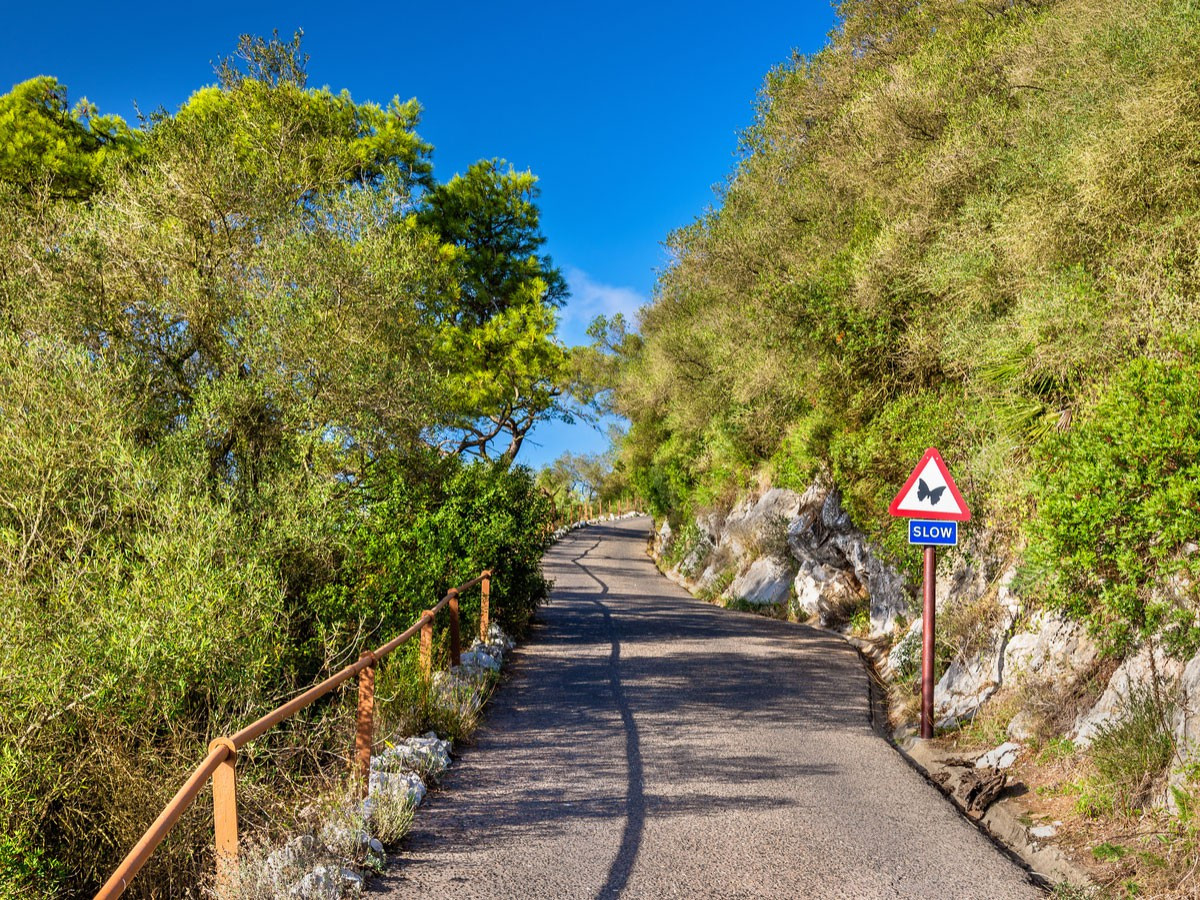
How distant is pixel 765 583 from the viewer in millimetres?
19641

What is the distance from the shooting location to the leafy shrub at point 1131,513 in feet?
18.5

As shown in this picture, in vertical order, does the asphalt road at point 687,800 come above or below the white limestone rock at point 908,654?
below

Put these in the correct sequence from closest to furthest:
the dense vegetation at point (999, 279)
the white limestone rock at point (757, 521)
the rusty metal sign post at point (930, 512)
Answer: the dense vegetation at point (999, 279) < the rusty metal sign post at point (930, 512) < the white limestone rock at point (757, 521)

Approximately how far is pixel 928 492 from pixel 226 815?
682 centimetres

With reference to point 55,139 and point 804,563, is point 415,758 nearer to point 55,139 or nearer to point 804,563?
point 804,563

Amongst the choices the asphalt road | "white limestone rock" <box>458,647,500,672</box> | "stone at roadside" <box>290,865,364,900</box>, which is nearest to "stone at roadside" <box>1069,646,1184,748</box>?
the asphalt road

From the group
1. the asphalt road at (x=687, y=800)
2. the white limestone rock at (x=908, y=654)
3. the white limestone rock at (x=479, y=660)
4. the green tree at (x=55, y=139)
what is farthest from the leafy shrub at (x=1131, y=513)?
the green tree at (x=55, y=139)

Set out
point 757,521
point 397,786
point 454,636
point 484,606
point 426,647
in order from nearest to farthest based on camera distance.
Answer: point 397,786 < point 426,647 < point 454,636 < point 484,606 < point 757,521

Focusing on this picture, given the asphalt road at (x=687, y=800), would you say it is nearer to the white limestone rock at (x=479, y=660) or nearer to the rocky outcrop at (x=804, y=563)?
the white limestone rock at (x=479, y=660)

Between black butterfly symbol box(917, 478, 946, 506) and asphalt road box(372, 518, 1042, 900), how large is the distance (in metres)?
2.38

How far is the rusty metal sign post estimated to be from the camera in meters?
8.49

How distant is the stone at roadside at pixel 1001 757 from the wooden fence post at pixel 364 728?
4867mm

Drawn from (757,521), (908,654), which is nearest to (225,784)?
(908,654)

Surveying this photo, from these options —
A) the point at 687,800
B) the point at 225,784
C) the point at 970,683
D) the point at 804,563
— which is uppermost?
the point at 804,563
